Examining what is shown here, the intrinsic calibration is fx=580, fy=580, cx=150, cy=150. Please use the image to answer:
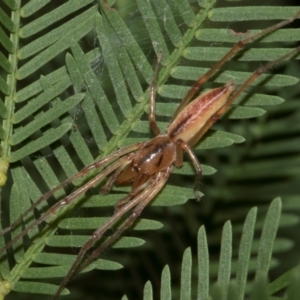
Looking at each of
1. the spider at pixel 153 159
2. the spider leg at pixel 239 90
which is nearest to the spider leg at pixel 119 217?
the spider at pixel 153 159

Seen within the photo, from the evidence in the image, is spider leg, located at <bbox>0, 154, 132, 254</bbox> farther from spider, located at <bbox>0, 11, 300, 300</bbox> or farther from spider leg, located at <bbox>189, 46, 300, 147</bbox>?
spider leg, located at <bbox>189, 46, 300, 147</bbox>

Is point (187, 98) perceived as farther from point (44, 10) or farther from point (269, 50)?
point (44, 10)

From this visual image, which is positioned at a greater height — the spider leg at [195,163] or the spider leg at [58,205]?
the spider leg at [58,205]

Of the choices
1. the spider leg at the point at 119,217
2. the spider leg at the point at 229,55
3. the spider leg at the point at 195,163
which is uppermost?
the spider leg at the point at 229,55

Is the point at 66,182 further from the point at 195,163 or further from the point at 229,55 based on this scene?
the point at 229,55

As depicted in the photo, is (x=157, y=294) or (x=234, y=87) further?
(x=157, y=294)

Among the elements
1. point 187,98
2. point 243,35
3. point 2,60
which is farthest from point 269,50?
point 2,60

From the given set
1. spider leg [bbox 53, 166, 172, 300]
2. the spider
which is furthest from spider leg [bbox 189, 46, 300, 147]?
spider leg [bbox 53, 166, 172, 300]

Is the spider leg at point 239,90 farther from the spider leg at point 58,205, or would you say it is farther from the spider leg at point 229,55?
the spider leg at point 58,205
